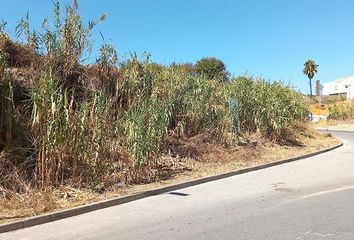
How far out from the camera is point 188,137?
671 inches

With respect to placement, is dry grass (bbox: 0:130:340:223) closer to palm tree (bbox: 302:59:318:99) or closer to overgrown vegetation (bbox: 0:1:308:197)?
overgrown vegetation (bbox: 0:1:308:197)

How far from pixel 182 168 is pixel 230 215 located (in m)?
5.84

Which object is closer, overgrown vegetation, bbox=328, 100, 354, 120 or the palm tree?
overgrown vegetation, bbox=328, 100, 354, 120

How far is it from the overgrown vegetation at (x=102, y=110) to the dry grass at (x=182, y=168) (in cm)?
42

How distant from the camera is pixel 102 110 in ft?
39.8

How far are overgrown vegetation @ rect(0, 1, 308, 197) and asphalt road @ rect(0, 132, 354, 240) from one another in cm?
188

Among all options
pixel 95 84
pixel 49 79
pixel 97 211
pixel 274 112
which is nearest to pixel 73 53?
pixel 95 84

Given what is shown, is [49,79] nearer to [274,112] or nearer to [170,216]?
[170,216]

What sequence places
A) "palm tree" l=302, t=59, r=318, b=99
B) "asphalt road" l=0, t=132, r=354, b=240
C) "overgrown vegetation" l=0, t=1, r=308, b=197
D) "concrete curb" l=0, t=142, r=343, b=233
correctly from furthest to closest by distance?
"palm tree" l=302, t=59, r=318, b=99, "overgrown vegetation" l=0, t=1, r=308, b=197, "concrete curb" l=0, t=142, r=343, b=233, "asphalt road" l=0, t=132, r=354, b=240

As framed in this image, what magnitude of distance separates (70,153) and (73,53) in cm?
475

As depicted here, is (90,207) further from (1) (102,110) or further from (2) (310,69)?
(2) (310,69)

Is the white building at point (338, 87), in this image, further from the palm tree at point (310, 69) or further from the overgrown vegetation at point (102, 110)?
the overgrown vegetation at point (102, 110)

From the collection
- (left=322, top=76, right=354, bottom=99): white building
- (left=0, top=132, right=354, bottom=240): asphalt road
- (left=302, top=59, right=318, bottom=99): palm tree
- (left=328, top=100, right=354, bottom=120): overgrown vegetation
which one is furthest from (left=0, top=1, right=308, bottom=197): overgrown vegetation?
(left=322, top=76, right=354, bottom=99): white building

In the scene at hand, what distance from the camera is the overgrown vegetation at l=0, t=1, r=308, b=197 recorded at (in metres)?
10.4
